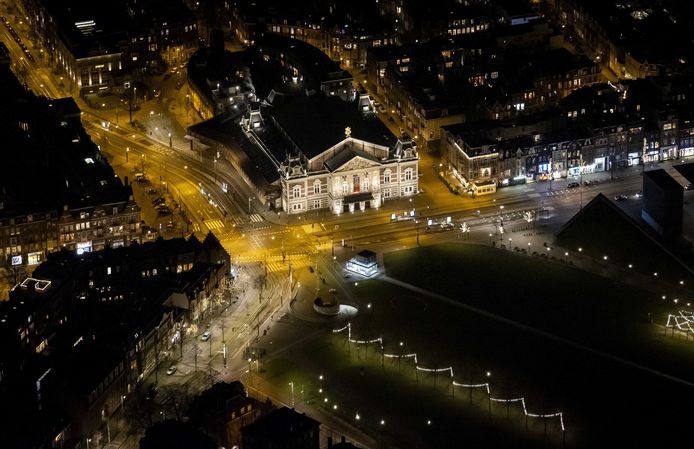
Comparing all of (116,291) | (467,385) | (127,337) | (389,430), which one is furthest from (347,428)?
(116,291)

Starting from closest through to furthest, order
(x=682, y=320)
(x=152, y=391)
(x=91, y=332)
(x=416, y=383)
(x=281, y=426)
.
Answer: (x=281, y=426)
(x=416, y=383)
(x=152, y=391)
(x=91, y=332)
(x=682, y=320)

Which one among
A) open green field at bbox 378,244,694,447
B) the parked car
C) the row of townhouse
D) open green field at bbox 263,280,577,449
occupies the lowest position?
open green field at bbox 378,244,694,447

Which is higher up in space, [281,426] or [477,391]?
[281,426]

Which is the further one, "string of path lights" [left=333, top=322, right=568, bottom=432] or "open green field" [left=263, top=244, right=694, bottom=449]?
"string of path lights" [left=333, top=322, right=568, bottom=432]

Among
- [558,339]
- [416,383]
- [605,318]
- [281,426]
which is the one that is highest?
[281,426]

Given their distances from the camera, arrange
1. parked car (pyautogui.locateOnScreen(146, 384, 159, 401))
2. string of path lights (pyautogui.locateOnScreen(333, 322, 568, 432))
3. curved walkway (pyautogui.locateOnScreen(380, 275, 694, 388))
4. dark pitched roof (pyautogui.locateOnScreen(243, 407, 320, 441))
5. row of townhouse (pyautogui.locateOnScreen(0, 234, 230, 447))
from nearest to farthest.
A: dark pitched roof (pyautogui.locateOnScreen(243, 407, 320, 441)), string of path lights (pyautogui.locateOnScreen(333, 322, 568, 432)), row of townhouse (pyautogui.locateOnScreen(0, 234, 230, 447)), parked car (pyautogui.locateOnScreen(146, 384, 159, 401)), curved walkway (pyautogui.locateOnScreen(380, 275, 694, 388))

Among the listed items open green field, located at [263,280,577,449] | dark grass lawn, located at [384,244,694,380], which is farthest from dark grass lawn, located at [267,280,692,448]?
dark grass lawn, located at [384,244,694,380]

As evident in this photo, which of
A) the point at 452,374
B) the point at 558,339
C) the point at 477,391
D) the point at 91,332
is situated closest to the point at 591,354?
the point at 558,339

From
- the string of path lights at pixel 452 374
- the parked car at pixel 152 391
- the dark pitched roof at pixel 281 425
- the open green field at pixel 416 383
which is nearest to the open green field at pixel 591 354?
the open green field at pixel 416 383

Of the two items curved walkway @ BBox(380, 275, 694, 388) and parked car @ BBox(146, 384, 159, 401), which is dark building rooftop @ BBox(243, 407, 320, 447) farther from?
curved walkway @ BBox(380, 275, 694, 388)

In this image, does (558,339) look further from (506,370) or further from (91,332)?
(91,332)
